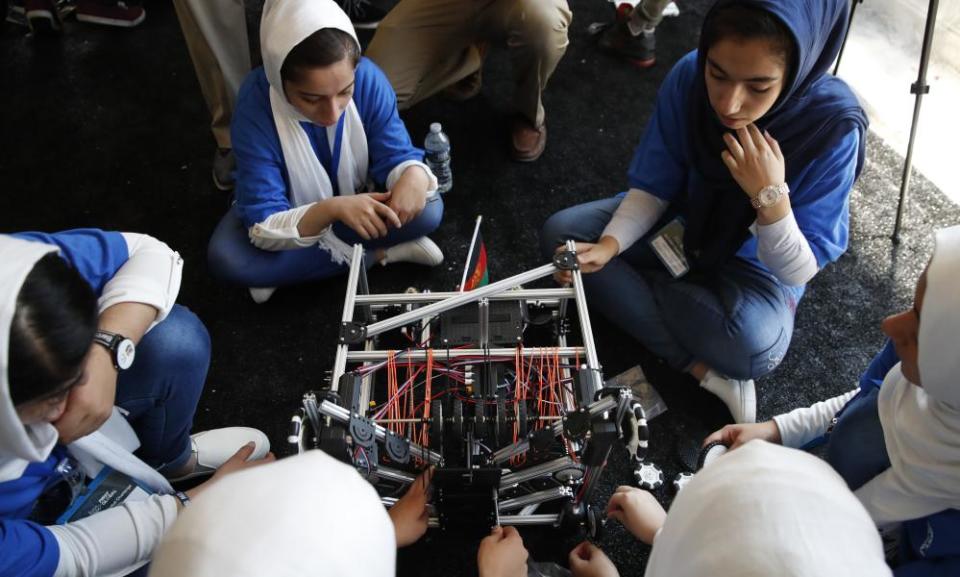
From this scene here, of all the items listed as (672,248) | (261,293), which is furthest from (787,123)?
(261,293)

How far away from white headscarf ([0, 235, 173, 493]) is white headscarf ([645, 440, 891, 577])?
2.45ft

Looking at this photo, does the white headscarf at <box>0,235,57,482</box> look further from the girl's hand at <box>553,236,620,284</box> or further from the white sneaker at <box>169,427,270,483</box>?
the girl's hand at <box>553,236,620,284</box>

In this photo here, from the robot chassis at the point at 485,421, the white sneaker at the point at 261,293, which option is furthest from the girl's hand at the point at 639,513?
the white sneaker at the point at 261,293

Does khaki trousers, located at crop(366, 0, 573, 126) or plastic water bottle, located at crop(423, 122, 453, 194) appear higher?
khaki trousers, located at crop(366, 0, 573, 126)

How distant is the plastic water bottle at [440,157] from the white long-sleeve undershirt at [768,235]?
2.02 feet

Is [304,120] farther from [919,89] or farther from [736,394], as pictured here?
[919,89]

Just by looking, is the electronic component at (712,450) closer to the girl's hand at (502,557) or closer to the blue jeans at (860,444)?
the blue jeans at (860,444)

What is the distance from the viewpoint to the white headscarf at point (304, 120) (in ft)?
4.41

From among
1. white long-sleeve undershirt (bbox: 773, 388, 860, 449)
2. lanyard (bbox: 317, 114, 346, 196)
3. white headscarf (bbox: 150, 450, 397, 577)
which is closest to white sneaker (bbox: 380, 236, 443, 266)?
lanyard (bbox: 317, 114, 346, 196)

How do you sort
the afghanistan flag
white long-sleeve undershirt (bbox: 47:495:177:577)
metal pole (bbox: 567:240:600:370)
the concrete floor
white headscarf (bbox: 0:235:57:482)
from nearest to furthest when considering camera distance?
white headscarf (bbox: 0:235:57:482) < white long-sleeve undershirt (bbox: 47:495:177:577) < metal pole (bbox: 567:240:600:370) < the afghanistan flag < the concrete floor

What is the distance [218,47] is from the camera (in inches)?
72.4

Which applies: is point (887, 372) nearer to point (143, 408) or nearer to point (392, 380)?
point (392, 380)

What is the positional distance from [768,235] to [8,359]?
1205mm

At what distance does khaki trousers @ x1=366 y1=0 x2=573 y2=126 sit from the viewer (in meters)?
1.93
